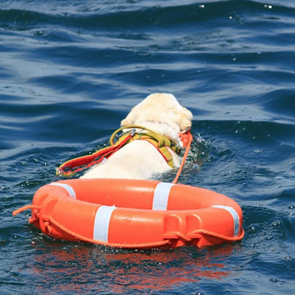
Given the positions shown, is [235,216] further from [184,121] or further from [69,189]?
[184,121]

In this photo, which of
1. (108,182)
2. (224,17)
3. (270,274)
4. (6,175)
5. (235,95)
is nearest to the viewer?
(270,274)

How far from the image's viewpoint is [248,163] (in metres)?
7.38

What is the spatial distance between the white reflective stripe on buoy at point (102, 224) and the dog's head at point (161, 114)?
8.92 feet

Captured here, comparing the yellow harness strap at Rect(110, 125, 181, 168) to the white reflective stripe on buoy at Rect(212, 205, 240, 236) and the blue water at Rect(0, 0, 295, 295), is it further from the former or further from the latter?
the white reflective stripe on buoy at Rect(212, 205, 240, 236)

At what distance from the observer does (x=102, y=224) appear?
4715 millimetres

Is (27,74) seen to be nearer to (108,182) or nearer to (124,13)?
(124,13)

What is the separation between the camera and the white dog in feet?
19.8

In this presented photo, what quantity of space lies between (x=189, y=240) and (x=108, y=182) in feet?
3.40

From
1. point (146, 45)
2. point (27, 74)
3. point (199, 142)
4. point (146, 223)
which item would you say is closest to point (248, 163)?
point (199, 142)

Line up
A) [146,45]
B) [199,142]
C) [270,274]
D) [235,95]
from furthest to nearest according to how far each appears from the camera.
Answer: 1. [146,45]
2. [235,95]
3. [199,142]
4. [270,274]

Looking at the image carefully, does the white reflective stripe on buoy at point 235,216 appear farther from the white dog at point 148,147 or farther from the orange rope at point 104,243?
the white dog at point 148,147

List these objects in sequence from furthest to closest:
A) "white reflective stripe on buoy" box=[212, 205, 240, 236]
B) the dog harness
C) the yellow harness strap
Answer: the yellow harness strap
the dog harness
"white reflective stripe on buoy" box=[212, 205, 240, 236]

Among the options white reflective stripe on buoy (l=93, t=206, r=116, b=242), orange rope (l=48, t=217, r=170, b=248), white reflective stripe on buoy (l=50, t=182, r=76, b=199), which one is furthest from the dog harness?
white reflective stripe on buoy (l=93, t=206, r=116, b=242)

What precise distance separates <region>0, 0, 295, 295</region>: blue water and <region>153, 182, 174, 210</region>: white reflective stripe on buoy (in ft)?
2.31
